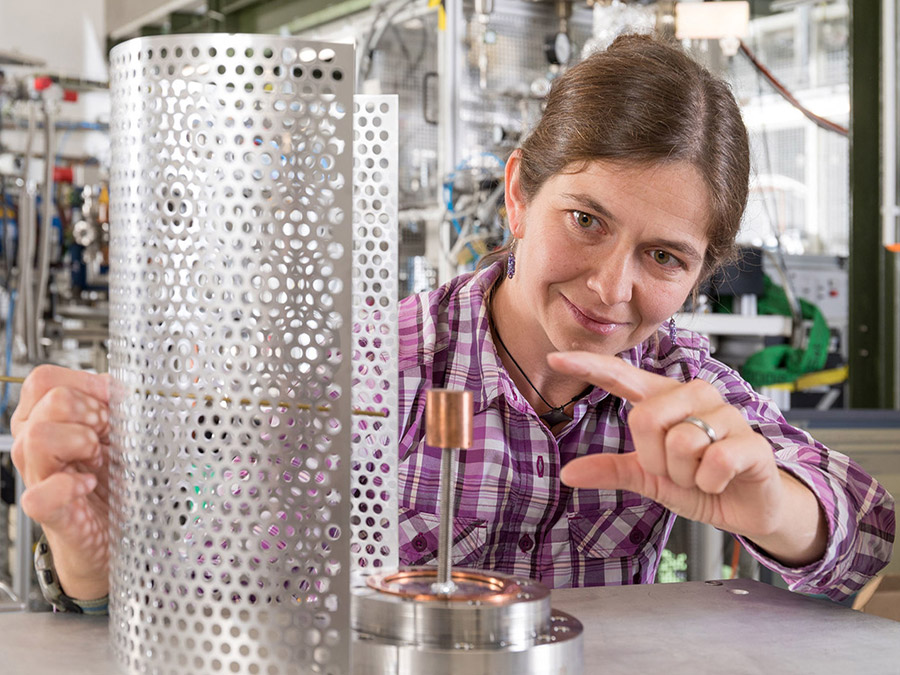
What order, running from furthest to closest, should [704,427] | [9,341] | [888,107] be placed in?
[9,341]
[888,107]
[704,427]

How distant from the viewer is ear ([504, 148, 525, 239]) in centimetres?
123

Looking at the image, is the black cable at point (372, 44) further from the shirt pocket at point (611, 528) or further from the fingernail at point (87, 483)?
the fingernail at point (87, 483)

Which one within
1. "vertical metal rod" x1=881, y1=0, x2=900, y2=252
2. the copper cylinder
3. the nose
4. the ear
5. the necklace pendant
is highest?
"vertical metal rod" x1=881, y1=0, x2=900, y2=252

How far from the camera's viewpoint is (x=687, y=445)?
25.2 inches

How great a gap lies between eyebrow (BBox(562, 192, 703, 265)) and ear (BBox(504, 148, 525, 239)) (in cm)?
16

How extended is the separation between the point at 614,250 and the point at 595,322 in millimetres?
88

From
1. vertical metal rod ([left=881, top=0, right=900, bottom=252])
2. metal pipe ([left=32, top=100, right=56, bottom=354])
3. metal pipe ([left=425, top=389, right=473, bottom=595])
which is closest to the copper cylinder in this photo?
metal pipe ([left=425, top=389, right=473, bottom=595])

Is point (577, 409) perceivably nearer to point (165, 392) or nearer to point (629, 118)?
point (629, 118)

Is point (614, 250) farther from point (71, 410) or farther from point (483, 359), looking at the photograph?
point (71, 410)

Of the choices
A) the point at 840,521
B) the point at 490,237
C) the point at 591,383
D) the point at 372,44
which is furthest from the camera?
the point at 372,44

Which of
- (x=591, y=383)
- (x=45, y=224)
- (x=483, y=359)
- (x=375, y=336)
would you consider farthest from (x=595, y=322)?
(x=45, y=224)

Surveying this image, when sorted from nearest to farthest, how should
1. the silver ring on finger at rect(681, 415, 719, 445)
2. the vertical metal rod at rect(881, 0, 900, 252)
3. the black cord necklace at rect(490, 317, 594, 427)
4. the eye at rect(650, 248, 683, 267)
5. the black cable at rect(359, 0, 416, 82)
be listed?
the silver ring on finger at rect(681, 415, 719, 445)
the eye at rect(650, 248, 683, 267)
the black cord necklace at rect(490, 317, 594, 427)
the vertical metal rod at rect(881, 0, 900, 252)
the black cable at rect(359, 0, 416, 82)

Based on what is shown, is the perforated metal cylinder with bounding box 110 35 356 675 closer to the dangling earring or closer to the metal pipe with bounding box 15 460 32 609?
the dangling earring

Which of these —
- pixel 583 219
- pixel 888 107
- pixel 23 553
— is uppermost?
pixel 888 107
